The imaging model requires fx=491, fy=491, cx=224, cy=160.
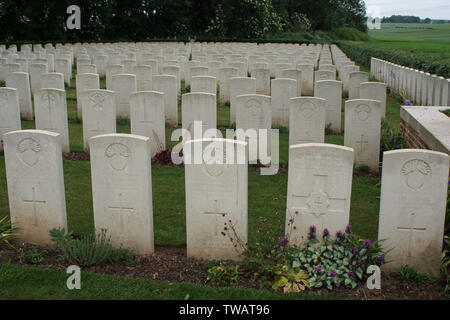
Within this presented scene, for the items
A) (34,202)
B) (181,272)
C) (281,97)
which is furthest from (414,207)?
(281,97)

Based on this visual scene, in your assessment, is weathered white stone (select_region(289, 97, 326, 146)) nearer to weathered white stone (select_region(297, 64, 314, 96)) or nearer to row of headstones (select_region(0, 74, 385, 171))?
row of headstones (select_region(0, 74, 385, 171))

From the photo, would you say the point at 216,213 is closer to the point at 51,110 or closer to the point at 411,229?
the point at 411,229

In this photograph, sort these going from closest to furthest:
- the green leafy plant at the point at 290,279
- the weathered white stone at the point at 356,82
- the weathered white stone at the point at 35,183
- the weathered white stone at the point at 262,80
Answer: the green leafy plant at the point at 290,279 → the weathered white stone at the point at 35,183 → the weathered white stone at the point at 356,82 → the weathered white stone at the point at 262,80

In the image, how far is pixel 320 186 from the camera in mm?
4297

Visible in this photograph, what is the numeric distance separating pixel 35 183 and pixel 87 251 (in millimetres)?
897

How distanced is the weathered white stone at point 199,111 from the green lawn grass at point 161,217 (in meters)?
0.83

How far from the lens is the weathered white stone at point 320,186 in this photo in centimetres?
423

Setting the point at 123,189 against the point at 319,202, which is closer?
the point at 319,202

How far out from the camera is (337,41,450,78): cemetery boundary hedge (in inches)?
506

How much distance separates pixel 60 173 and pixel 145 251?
111 centimetres

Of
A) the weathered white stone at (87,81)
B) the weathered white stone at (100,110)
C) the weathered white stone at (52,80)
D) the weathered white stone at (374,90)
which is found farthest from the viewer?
the weathered white stone at (52,80)

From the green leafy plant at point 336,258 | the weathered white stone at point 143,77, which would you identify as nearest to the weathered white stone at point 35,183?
the green leafy plant at point 336,258

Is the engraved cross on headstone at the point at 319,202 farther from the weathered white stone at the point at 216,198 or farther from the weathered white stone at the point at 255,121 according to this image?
the weathered white stone at the point at 255,121

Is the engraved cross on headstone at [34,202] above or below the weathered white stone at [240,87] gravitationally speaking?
below
